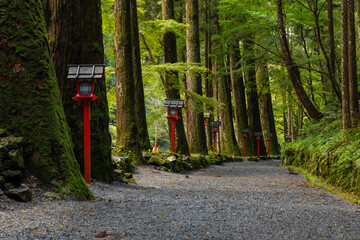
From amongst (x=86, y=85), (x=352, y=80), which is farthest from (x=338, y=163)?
(x=86, y=85)

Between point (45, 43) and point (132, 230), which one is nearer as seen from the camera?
point (132, 230)

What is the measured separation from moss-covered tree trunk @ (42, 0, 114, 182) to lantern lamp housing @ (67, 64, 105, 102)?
1.86 ft

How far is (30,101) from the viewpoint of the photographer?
453 centimetres

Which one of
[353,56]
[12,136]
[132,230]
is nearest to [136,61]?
[353,56]

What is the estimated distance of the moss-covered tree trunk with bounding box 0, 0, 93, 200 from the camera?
14.5ft

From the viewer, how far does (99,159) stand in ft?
21.9

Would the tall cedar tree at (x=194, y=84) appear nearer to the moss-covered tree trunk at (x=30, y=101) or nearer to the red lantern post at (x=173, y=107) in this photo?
the red lantern post at (x=173, y=107)

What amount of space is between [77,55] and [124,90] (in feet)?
12.1

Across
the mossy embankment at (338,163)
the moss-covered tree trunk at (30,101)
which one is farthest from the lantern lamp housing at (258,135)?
the moss-covered tree trunk at (30,101)

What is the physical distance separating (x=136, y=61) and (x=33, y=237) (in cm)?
954

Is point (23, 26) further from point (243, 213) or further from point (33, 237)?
point (243, 213)

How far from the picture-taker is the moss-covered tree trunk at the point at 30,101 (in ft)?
14.5

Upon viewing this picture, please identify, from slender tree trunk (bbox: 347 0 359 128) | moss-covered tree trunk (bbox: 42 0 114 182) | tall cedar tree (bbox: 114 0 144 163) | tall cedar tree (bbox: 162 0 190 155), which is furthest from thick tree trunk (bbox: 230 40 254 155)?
moss-covered tree trunk (bbox: 42 0 114 182)

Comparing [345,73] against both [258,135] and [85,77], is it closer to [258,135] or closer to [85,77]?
[85,77]
